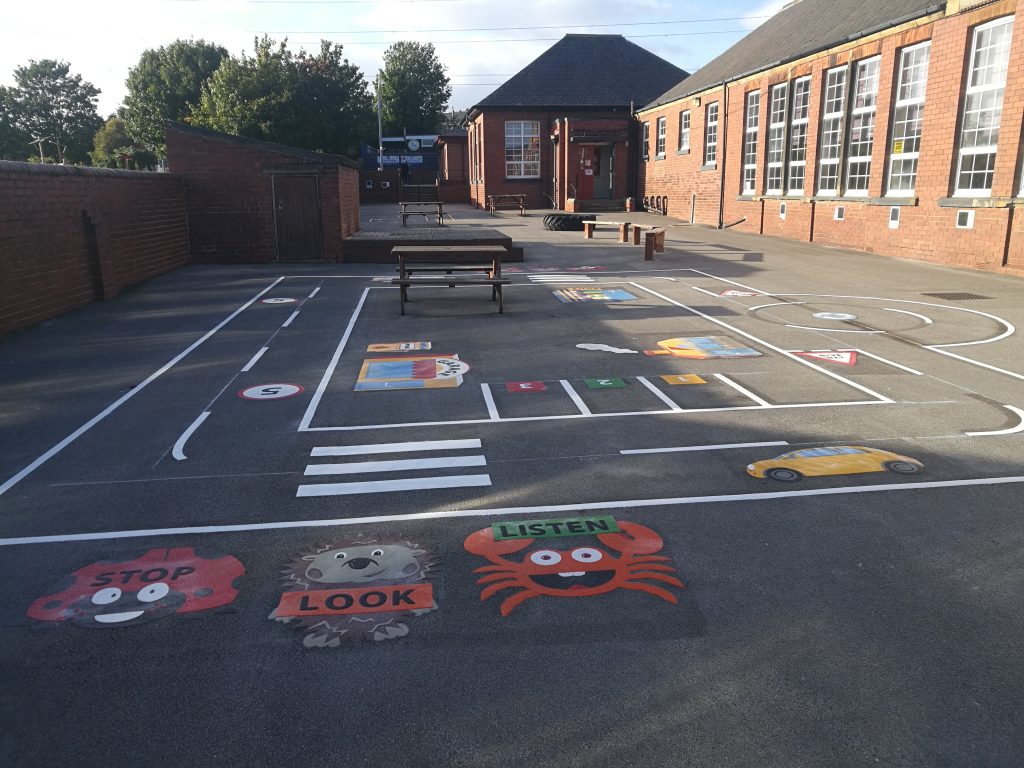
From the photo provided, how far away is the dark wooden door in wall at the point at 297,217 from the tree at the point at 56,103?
106495 millimetres

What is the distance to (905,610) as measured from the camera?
14.8 ft

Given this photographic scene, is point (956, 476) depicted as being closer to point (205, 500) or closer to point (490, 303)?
point (205, 500)

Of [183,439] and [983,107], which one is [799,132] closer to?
[983,107]

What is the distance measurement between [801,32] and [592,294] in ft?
63.3

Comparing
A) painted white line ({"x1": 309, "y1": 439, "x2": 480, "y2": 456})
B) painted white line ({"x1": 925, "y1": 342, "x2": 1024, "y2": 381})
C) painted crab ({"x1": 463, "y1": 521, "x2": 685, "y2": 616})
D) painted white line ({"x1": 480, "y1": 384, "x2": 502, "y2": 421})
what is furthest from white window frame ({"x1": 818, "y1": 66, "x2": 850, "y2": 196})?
painted crab ({"x1": 463, "y1": 521, "x2": 685, "y2": 616})

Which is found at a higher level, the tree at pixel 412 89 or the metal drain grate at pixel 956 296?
the tree at pixel 412 89

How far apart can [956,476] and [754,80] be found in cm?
2783

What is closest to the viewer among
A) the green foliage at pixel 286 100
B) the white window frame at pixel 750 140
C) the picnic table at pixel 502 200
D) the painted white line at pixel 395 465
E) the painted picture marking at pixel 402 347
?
the painted white line at pixel 395 465

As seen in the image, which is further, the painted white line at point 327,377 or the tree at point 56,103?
the tree at point 56,103

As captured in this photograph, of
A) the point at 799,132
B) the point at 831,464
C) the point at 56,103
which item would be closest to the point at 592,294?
the point at 831,464

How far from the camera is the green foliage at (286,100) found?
186 ft

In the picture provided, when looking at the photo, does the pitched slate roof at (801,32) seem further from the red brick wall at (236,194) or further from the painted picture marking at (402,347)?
the painted picture marking at (402,347)

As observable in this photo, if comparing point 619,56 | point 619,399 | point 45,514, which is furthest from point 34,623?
point 619,56

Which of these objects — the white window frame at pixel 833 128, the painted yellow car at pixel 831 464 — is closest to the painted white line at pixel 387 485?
the painted yellow car at pixel 831 464
